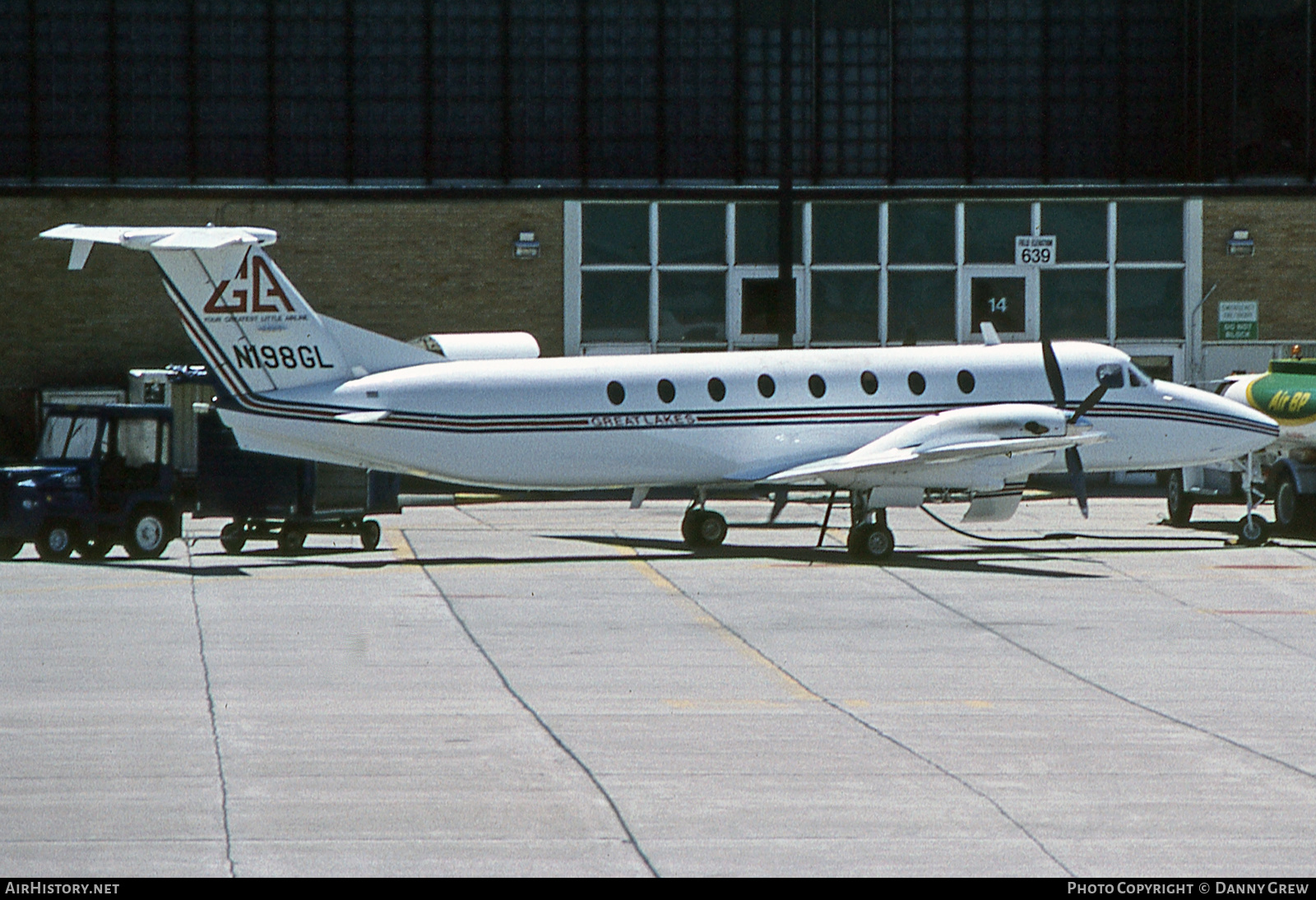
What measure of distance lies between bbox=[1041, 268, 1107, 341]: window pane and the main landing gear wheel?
61.3 ft

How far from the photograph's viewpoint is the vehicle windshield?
27.2 m

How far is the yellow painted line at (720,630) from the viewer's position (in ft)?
52.3

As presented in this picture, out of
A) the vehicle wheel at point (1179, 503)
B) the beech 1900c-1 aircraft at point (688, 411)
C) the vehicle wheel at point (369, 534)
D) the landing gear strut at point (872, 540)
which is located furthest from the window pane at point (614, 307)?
the landing gear strut at point (872, 540)

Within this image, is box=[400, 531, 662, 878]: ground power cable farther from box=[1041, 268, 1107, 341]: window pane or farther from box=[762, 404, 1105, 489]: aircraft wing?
box=[1041, 268, 1107, 341]: window pane

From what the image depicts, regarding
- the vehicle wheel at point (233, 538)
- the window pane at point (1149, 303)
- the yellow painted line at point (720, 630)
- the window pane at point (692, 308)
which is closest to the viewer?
the yellow painted line at point (720, 630)

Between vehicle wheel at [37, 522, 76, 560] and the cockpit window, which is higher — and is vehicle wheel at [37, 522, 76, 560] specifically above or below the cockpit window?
below

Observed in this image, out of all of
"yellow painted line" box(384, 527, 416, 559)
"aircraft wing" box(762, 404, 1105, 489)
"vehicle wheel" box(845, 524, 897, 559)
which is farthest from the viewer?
"yellow painted line" box(384, 527, 416, 559)

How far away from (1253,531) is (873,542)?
7.30 metres

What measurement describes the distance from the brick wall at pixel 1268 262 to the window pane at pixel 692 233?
40.2ft

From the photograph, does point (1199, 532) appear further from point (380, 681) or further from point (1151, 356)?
point (380, 681)

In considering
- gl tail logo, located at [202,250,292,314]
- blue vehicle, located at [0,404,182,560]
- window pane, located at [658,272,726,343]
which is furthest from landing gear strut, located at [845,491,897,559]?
window pane, located at [658,272,726,343]

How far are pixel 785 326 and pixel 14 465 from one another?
2180 cm

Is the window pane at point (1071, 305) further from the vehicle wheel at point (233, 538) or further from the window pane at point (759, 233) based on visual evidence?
the vehicle wheel at point (233, 538)

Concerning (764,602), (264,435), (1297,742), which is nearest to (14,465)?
(264,435)
